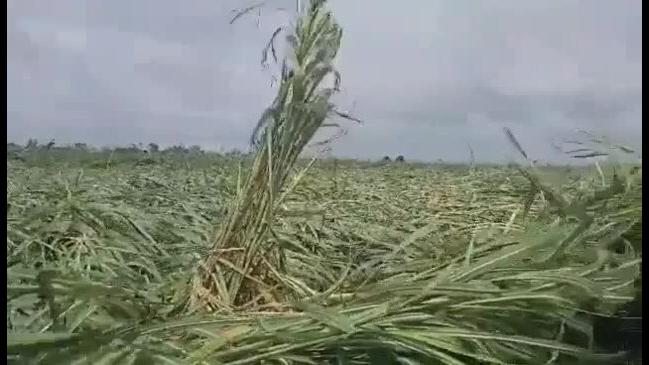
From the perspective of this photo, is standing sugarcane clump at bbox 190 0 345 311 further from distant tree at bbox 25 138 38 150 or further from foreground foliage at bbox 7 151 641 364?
distant tree at bbox 25 138 38 150

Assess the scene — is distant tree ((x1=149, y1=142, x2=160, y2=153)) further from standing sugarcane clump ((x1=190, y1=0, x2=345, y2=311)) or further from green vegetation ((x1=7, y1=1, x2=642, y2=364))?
standing sugarcane clump ((x1=190, y1=0, x2=345, y2=311))

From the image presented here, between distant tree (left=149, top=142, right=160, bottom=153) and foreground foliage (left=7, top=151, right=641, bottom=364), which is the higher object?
distant tree (left=149, top=142, right=160, bottom=153)

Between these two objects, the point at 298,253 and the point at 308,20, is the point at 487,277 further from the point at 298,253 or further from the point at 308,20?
the point at 308,20

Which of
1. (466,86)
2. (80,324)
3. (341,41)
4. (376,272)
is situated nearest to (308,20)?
(341,41)

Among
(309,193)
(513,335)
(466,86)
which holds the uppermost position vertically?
(466,86)

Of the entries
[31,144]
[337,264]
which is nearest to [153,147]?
[31,144]

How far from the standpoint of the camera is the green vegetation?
0.90 metres

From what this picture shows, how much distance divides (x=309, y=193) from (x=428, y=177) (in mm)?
137

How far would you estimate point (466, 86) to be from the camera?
0.93m

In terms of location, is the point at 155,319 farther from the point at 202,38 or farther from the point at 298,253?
the point at 202,38

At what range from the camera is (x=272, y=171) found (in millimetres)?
950

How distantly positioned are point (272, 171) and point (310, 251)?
4.0 inches

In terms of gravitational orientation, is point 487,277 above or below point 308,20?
below

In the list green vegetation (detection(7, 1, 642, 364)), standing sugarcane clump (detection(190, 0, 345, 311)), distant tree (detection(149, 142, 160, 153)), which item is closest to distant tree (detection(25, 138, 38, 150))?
green vegetation (detection(7, 1, 642, 364))
